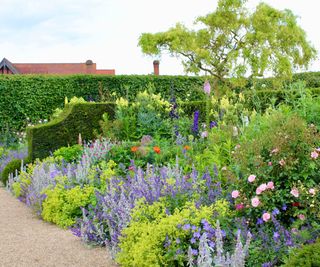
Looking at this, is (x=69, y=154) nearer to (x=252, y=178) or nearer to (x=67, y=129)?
(x=67, y=129)

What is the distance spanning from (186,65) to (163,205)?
20.0 m

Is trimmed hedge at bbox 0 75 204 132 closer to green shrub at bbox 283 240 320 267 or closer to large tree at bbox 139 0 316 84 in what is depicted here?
large tree at bbox 139 0 316 84

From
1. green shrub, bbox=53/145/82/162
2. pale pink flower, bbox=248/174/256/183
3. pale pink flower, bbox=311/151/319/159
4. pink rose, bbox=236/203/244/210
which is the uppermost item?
pale pink flower, bbox=311/151/319/159

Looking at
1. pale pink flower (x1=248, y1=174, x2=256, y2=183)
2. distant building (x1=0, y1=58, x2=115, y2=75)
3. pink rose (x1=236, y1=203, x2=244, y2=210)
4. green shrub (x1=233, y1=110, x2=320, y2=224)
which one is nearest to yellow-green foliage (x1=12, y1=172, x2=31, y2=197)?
green shrub (x1=233, y1=110, x2=320, y2=224)

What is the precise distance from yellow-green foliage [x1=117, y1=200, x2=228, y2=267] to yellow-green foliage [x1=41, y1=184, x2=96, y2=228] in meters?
1.43

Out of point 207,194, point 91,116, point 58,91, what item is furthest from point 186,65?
point 207,194

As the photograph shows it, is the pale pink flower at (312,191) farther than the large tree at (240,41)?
No

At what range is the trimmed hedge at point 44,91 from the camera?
53.4 ft

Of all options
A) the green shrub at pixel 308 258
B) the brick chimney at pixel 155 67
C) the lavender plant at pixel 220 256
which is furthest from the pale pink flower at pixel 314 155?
the brick chimney at pixel 155 67

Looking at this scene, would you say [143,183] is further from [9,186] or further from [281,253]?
[9,186]

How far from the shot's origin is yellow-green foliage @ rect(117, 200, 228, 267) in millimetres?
3971

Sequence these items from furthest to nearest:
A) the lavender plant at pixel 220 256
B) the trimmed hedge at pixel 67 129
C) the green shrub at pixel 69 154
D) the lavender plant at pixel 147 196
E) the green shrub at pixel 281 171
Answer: the trimmed hedge at pixel 67 129 → the green shrub at pixel 69 154 → the lavender plant at pixel 147 196 → the green shrub at pixel 281 171 → the lavender plant at pixel 220 256

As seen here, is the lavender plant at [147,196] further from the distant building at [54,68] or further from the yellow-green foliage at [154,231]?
the distant building at [54,68]

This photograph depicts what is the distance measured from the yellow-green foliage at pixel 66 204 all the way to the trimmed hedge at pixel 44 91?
9.13 m
